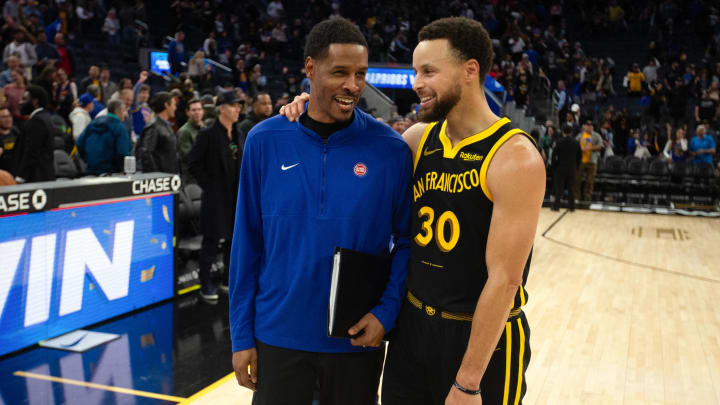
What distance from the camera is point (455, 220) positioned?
6.89 ft

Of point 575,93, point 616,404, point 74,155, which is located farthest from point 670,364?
point 575,93

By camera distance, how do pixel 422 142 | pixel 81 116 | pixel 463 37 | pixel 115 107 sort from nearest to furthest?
pixel 463 37
pixel 422 142
pixel 115 107
pixel 81 116

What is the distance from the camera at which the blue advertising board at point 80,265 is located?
15.4ft

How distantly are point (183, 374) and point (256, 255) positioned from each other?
2606mm

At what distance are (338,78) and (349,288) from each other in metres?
0.66

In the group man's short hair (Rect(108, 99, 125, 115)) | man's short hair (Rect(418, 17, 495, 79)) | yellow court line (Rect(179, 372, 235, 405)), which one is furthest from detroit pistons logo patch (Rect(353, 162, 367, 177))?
man's short hair (Rect(108, 99, 125, 115))

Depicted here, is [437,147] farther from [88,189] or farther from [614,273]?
[614,273]

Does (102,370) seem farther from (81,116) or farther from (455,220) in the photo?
(81,116)

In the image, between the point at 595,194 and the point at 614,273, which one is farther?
the point at 595,194

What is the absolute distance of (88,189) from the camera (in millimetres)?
5262

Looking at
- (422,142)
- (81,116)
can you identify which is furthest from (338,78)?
(81,116)

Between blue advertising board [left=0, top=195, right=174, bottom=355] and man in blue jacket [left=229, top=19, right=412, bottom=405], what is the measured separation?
3.08 m

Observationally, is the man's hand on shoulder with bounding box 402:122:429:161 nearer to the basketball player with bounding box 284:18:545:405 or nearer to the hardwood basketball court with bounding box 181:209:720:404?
the basketball player with bounding box 284:18:545:405

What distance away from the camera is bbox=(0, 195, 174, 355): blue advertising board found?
15.4 ft
